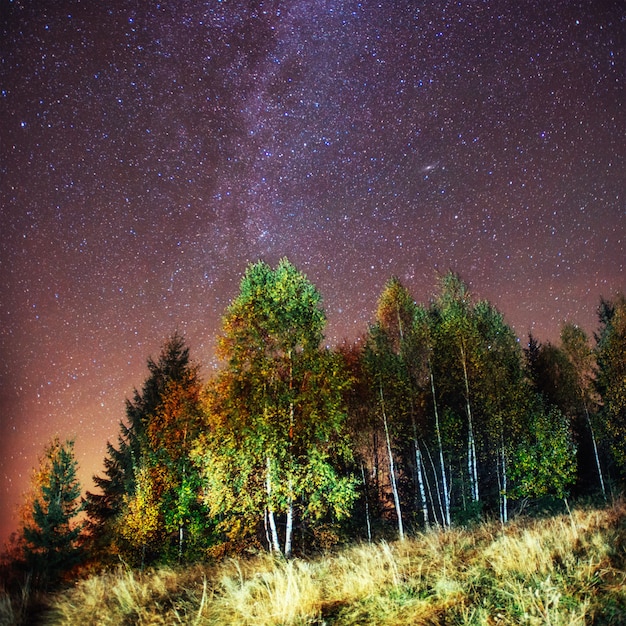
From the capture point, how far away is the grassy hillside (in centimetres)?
375

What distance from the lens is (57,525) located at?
22.4 m

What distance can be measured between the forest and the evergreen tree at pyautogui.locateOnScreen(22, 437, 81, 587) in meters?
0.09

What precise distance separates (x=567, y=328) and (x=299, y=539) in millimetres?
21975

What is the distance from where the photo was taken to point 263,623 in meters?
4.34

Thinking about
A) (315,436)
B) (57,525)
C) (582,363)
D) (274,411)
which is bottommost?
(57,525)

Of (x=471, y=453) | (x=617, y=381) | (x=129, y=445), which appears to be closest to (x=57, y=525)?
(x=129, y=445)

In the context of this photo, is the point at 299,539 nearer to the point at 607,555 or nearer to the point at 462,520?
the point at 462,520

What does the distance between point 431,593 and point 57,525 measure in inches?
1029

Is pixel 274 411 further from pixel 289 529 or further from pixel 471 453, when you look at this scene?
pixel 471 453

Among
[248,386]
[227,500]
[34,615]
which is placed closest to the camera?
[34,615]

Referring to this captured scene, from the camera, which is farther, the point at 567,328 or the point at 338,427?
the point at 567,328

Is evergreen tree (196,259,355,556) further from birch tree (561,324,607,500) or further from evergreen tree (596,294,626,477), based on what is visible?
birch tree (561,324,607,500)

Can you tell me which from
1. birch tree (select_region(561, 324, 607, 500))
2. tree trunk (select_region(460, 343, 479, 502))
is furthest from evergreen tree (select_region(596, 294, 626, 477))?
tree trunk (select_region(460, 343, 479, 502))

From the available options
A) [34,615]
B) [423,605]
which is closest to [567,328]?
[423,605]
